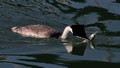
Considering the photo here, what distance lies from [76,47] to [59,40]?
128cm

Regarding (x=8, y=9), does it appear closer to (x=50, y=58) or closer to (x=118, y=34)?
(x=118, y=34)

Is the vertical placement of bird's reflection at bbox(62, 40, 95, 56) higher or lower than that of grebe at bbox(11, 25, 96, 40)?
higher

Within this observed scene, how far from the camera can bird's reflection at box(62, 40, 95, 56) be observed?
29.7 feet

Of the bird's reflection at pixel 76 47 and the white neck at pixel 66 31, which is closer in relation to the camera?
the bird's reflection at pixel 76 47

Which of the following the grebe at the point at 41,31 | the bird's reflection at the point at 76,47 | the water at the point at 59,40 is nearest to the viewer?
the water at the point at 59,40

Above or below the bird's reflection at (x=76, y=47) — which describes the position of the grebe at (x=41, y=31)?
below

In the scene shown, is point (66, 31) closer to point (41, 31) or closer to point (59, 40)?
point (59, 40)

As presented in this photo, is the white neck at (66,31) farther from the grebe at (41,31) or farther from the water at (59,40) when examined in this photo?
the water at (59,40)

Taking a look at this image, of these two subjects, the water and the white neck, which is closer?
the water

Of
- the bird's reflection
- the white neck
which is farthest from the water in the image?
the white neck

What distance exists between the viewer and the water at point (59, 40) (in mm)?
7895

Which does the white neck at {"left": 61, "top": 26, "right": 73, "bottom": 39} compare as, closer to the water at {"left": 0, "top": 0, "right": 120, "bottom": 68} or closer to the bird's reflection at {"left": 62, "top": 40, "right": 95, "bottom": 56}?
the water at {"left": 0, "top": 0, "right": 120, "bottom": 68}

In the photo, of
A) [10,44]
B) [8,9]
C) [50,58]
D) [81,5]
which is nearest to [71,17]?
[81,5]

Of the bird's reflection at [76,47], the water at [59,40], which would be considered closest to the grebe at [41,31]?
the water at [59,40]
